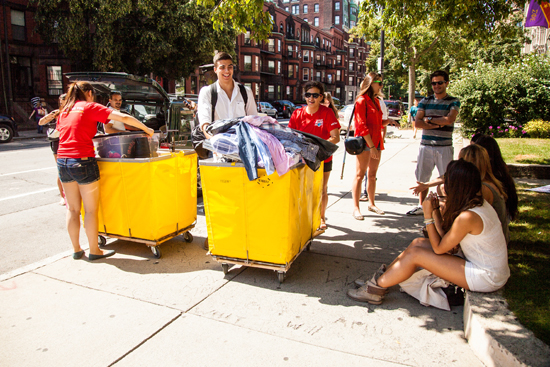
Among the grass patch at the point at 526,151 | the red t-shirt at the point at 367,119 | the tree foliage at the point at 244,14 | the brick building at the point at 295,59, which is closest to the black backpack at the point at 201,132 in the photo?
the tree foliage at the point at 244,14

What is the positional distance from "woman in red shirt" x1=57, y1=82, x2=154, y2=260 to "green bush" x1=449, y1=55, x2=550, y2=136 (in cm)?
1120

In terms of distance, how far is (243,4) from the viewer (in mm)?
5691

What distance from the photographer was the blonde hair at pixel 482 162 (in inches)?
133

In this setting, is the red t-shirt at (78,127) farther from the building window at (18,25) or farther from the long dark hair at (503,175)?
the building window at (18,25)

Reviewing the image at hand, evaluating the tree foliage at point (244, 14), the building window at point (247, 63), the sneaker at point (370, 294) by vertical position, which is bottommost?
the sneaker at point (370, 294)

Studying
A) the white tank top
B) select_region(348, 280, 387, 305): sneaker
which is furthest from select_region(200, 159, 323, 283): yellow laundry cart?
the white tank top

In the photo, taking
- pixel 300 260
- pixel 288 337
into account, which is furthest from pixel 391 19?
Answer: pixel 288 337

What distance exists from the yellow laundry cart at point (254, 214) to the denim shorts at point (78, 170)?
1324 mm

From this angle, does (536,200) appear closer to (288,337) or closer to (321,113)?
(321,113)

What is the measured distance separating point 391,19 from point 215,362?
757 cm

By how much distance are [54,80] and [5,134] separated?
1206 centimetres

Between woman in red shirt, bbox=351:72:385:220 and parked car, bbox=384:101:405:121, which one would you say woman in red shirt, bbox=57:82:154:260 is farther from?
parked car, bbox=384:101:405:121

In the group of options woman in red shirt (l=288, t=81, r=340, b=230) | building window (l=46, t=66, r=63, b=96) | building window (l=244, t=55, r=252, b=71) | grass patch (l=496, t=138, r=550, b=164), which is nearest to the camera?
woman in red shirt (l=288, t=81, r=340, b=230)

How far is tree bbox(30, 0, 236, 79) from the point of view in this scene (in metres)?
21.4
